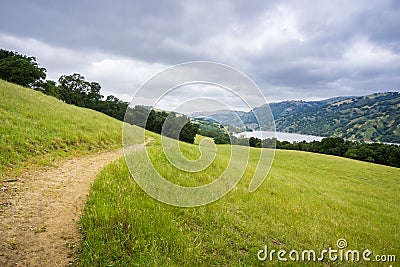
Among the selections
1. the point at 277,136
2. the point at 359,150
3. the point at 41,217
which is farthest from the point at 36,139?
the point at 277,136

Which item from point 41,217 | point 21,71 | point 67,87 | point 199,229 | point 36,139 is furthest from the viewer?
point 67,87

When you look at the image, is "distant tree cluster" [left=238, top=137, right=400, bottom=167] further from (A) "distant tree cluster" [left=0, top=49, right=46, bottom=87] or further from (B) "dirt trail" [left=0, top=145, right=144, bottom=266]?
(A) "distant tree cluster" [left=0, top=49, right=46, bottom=87]

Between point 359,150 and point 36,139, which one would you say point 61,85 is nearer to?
point 36,139

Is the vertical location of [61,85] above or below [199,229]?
above

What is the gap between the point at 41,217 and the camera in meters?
5.73

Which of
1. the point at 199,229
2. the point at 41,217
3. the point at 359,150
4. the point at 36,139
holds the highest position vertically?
the point at 359,150

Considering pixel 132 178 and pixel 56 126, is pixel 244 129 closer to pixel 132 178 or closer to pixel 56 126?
pixel 132 178

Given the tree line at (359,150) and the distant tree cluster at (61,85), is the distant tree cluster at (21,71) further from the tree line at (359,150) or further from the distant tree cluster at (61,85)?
the tree line at (359,150)

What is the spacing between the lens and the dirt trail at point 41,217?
14.4ft

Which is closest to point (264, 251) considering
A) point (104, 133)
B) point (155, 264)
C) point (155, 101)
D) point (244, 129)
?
point (155, 264)

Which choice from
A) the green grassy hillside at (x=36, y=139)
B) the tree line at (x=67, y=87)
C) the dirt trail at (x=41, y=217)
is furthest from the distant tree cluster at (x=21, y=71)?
the dirt trail at (x=41, y=217)

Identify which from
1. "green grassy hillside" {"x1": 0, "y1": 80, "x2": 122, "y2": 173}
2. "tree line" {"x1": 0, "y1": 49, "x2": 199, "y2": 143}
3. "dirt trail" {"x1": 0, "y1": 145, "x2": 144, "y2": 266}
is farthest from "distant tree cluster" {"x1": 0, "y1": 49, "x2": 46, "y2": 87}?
"dirt trail" {"x1": 0, "y1": 145, "x2": 144, "y2": 266}

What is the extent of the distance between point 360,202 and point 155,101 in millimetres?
20695

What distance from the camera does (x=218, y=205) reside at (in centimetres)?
877
